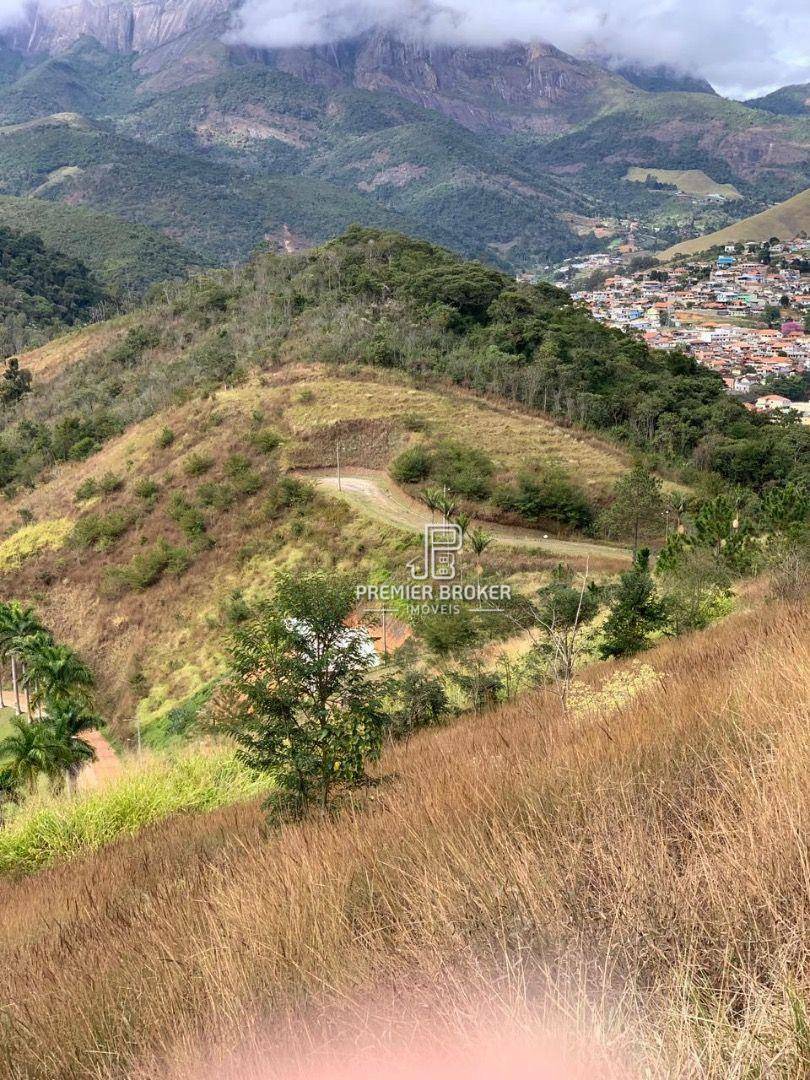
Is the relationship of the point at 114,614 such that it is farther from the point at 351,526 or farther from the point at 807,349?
the point at 807,349

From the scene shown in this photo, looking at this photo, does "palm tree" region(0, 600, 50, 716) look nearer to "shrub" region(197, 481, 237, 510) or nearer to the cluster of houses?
"shrub" region(197, 481, 237, 510)

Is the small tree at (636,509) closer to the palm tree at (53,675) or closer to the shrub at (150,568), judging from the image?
the shrub at (150,568)

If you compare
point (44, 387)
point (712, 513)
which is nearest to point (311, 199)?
point (44, 387)

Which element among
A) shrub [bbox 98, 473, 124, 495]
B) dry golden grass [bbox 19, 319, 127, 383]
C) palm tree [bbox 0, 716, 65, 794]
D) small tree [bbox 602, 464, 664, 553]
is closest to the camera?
palm tree [bbox 0, 716, 65, 794]

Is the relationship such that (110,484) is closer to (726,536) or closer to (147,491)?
(147,491)

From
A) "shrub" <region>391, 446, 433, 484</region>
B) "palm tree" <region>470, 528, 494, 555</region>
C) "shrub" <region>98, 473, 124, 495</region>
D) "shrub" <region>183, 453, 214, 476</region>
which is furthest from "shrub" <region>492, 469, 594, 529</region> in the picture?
"shrub" <region>98, 473, 124, 495</region>

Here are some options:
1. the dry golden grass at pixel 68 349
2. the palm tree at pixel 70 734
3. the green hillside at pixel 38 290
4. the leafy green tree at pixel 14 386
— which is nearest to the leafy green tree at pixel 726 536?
the palm tree at pixel 70 734
